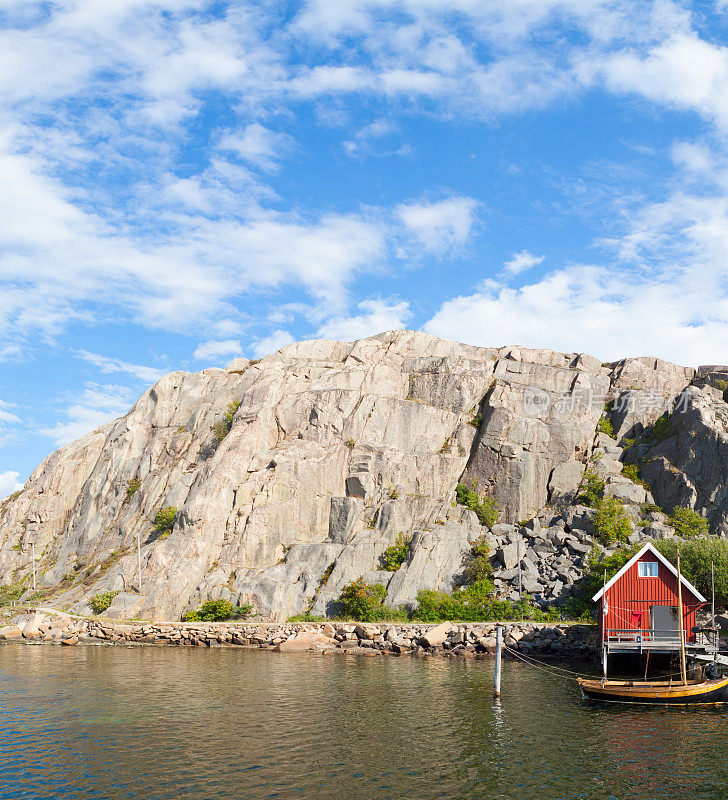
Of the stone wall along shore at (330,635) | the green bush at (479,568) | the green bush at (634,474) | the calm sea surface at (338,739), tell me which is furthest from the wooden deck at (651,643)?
the green bush at (634,474)

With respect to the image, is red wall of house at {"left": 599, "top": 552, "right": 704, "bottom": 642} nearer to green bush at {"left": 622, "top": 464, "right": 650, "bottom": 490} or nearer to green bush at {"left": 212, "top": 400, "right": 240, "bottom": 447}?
green bush at {"left": 622, "top": 464, "right": 650, "bottom": 490}

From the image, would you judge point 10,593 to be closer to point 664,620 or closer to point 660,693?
point 664,620

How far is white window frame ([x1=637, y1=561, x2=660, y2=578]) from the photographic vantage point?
175 ft

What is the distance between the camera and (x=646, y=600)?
53.1 meters

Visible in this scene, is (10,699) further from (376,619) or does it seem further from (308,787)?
(376,619)

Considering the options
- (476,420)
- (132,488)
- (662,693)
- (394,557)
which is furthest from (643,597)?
(132,488)

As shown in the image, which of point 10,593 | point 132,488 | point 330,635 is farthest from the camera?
point 132,488

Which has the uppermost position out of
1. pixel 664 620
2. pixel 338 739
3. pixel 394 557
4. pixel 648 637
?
pixel 394 557

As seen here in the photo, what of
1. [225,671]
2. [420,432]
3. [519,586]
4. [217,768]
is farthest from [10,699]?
[420,432]

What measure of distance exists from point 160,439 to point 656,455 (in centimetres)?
7425

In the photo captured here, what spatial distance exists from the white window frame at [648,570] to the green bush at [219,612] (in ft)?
139

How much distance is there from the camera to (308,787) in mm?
25203

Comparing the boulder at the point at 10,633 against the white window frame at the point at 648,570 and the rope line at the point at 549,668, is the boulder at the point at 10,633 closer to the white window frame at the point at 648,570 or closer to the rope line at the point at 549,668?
the rope line at the point at 549,668

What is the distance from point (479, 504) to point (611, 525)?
17.7 meters
